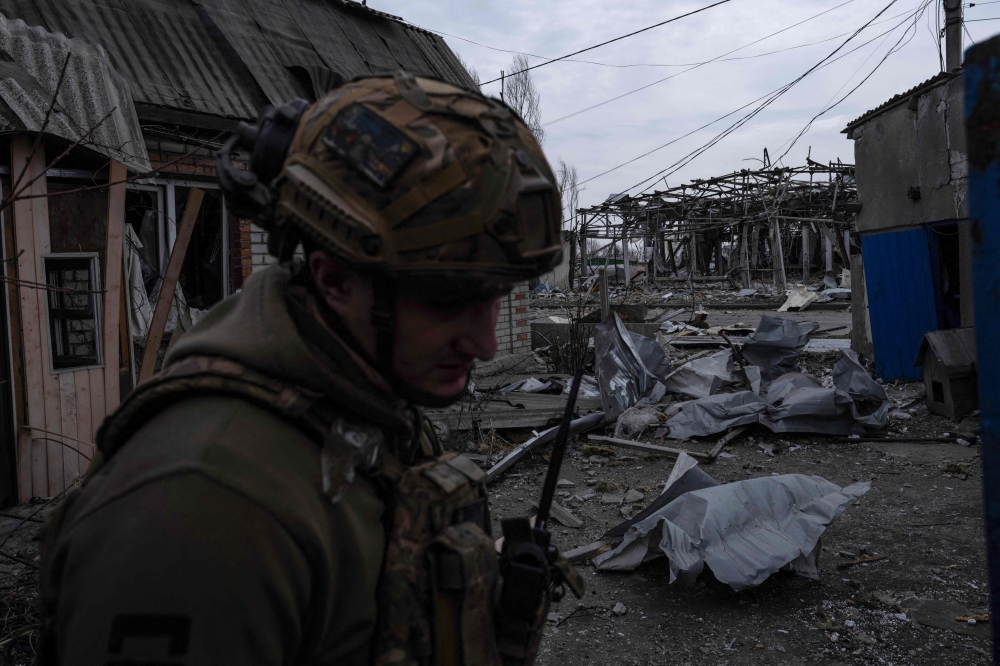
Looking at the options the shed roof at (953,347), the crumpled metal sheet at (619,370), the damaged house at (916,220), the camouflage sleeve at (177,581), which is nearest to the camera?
the camouflage sleeve at (177,581)

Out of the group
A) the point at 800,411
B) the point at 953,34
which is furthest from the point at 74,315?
the point at 953,34

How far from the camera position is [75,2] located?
231 inches

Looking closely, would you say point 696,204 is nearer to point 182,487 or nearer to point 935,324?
point 935,324

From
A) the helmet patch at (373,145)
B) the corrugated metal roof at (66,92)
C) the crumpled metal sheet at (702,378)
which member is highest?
the corrugated metal roof at (66,92)

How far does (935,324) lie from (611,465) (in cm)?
549

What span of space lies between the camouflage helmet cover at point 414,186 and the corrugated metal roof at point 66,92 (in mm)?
3856

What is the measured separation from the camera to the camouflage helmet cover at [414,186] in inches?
42.5

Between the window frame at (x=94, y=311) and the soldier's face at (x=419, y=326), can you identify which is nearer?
the soldier's face at (x=419, y=326)

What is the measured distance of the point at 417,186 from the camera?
1.08m

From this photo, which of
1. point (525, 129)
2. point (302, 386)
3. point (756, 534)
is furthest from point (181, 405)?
point (756, 534)

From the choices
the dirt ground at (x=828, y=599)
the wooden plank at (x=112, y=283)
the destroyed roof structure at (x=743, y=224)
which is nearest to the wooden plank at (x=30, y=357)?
the wooden plank at (x=112, y=283)

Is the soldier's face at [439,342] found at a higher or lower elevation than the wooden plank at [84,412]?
higher

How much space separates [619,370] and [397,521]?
23.3 ft

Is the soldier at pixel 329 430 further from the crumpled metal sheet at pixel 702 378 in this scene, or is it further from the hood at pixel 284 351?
the crumpled metal sheet at pixel 702 378
